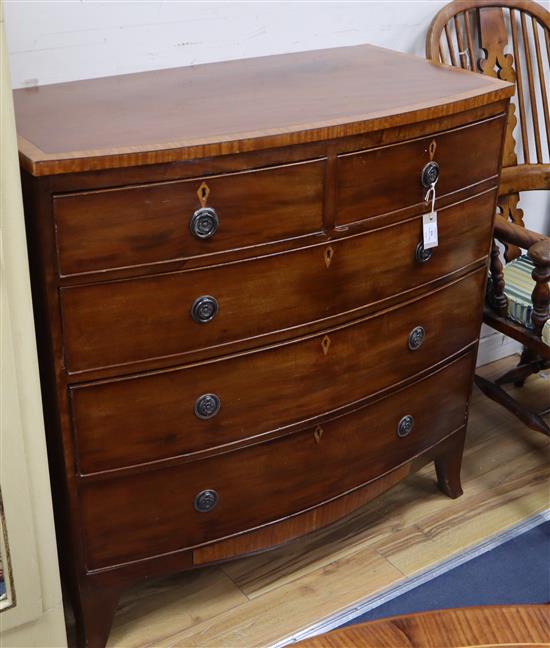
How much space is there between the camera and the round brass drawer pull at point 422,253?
6.87ft

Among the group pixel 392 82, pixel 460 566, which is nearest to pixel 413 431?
pixel 460 566

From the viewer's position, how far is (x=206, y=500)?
6.65 ft

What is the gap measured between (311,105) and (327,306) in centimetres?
41

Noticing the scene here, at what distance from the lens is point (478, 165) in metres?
2.15

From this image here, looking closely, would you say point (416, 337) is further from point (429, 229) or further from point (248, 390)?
point (248, 390)

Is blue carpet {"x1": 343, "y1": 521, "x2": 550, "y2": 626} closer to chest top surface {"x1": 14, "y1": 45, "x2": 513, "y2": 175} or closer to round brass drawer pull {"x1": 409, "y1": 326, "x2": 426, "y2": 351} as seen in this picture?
round brass drawer pull {"x1": 409, "y1": 326, "x2": 426, "y2": 351}

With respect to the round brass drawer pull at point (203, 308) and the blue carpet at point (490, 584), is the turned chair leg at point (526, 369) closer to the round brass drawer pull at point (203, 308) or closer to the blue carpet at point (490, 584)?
the blue carpet at point (490, 584)

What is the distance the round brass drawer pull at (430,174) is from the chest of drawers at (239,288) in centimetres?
1

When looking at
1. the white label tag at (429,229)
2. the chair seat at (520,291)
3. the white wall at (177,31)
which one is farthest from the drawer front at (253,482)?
the white wall at (177,31)

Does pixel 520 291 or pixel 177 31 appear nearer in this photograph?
pixel 177 31

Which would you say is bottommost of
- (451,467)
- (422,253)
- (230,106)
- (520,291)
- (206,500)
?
(451,467)

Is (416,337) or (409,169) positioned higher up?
(409,169)

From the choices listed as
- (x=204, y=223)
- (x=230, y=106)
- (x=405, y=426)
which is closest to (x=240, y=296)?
(x=204, y=223)

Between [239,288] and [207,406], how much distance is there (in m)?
0.26
